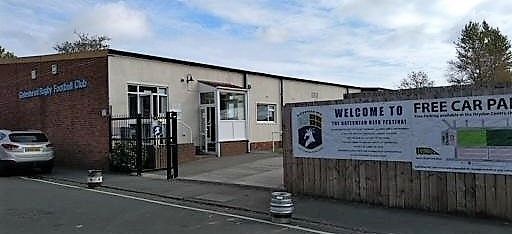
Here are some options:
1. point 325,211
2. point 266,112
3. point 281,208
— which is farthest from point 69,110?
point 281,208

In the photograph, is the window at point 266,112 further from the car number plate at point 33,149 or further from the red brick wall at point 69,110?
the car number plate at point 33,149

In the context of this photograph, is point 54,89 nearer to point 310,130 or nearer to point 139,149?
point 139,149

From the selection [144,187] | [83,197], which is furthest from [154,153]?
[83,197]

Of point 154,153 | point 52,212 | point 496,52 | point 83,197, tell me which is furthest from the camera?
point 496,52

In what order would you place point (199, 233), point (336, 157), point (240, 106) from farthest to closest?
point (240, 106) → point (336, 157) → point (199, 233)

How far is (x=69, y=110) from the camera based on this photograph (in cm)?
2191

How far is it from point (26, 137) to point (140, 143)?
3944mm

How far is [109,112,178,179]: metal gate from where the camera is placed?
18266 mm

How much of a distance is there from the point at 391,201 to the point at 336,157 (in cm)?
161

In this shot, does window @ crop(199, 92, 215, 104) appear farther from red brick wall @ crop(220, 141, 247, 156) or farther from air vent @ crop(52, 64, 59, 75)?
air vent @ crop(52, 64, 59, 75)

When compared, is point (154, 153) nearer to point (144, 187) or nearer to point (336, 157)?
point (144, 187)

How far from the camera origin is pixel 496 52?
187 feet

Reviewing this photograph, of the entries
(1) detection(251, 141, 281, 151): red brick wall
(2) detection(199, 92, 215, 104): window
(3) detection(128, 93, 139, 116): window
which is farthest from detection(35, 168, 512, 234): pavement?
(1) detection(251, 141, 281, 151): red brick wall

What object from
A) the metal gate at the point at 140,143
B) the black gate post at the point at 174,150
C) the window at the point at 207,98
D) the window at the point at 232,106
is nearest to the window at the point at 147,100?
the metal gate at the point at 140,143
